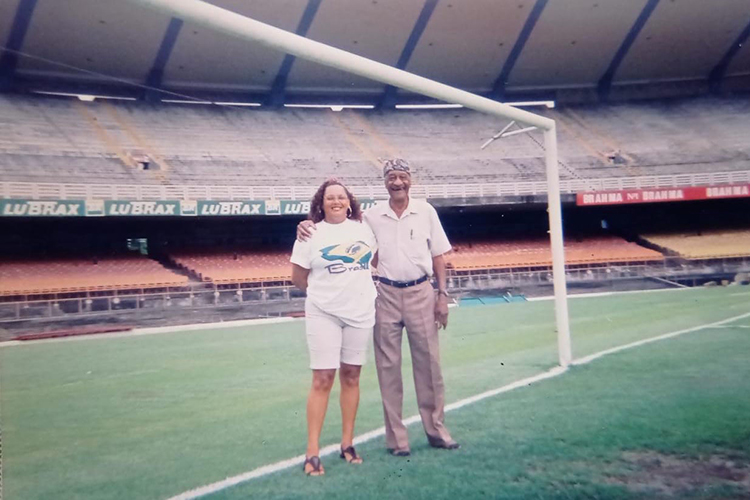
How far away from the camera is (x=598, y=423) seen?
121 inches

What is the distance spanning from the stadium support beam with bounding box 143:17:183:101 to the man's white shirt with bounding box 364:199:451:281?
1601 centimetres

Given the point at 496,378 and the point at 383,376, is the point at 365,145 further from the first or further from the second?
the point at 383,376

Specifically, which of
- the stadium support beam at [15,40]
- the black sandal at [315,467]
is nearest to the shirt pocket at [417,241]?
the black sandal at [315,467]

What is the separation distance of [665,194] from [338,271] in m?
17.3

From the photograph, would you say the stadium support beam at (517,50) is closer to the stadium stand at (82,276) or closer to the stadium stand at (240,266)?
the stadium stand at (240,266)

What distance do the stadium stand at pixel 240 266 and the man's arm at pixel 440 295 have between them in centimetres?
706

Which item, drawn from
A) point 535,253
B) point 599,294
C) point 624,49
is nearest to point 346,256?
point 599,294

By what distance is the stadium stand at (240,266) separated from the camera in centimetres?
1012

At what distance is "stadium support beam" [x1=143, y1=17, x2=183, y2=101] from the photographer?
55.5 feet

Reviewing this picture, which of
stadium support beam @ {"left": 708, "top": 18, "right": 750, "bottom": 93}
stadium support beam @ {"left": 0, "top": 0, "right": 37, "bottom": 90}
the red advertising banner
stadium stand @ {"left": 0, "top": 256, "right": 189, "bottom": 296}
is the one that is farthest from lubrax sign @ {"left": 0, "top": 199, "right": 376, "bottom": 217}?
stadium support beam @ {"left": 708, "top": 18, "right": 750, "bottom": 93}

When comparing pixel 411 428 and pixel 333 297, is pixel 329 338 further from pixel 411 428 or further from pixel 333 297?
pixel 411 428

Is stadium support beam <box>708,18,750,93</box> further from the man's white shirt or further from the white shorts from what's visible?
the white shorts

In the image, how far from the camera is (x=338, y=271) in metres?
2.58

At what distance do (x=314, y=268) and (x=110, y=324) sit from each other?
842 cm
